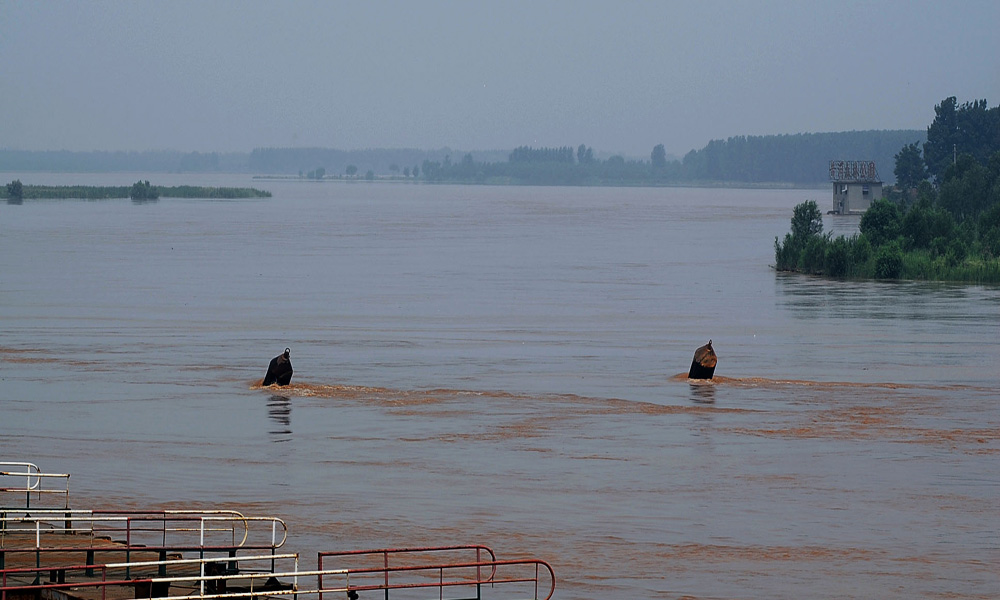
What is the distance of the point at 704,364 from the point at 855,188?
124m

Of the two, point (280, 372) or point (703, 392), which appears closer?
point (280, 372)

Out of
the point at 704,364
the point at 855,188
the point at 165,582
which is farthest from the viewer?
the point at 855,188

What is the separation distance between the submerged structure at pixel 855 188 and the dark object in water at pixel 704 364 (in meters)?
121

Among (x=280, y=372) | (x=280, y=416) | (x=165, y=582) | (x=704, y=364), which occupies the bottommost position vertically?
(x=280, y=416)

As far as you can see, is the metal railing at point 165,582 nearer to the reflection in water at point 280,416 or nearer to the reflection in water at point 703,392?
the reflection in water at point 280,416

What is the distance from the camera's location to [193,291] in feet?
190

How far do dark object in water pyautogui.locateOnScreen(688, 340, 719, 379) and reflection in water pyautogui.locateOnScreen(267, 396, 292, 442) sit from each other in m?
9.93

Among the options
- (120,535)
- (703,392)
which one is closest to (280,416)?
(703,392)

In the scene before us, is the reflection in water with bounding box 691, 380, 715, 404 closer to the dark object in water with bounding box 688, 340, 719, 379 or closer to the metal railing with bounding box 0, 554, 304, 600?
the dark object in water with bounding box 688, 340, 719, 379

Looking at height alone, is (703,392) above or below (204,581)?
below

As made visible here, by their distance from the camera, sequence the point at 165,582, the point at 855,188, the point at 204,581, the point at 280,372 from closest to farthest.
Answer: the point at 165,582, the point at 204,581, the point at 280,372, the point at 855,188

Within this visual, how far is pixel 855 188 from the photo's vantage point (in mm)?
151875

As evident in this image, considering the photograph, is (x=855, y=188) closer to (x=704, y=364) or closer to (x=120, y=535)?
(x=704, y=364)

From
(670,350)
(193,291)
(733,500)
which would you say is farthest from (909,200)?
(733,500)
